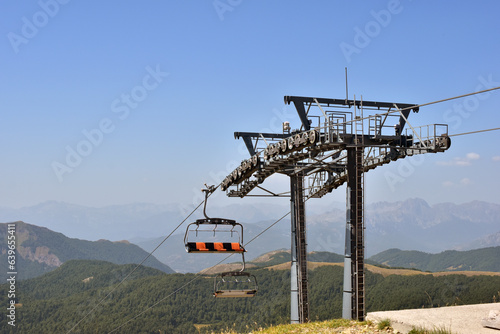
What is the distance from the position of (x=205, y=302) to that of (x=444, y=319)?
123 meters

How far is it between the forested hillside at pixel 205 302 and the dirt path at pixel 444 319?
214ft

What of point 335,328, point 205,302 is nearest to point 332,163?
point 335,328

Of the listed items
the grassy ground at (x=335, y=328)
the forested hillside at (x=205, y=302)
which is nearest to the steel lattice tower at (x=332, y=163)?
the grassy ground at (x=335, y=328)

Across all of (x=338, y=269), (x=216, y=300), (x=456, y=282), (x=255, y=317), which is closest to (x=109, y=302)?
(x=216, y=300)

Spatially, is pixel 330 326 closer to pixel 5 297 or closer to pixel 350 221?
pixel 350 221

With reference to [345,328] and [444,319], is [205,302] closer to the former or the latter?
[345,328]

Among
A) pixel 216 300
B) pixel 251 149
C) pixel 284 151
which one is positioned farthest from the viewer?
pixel 216 300

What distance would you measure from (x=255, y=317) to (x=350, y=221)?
9896 cm

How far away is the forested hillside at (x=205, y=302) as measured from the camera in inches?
3622

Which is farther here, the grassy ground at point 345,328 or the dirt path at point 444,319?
the grassy ground at point 345,328

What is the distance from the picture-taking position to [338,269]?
123125mm

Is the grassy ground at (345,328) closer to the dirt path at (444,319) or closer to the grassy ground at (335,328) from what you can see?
the grassy ground at (335,328)

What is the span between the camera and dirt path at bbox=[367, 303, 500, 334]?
1680 cm

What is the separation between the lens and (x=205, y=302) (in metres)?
137
